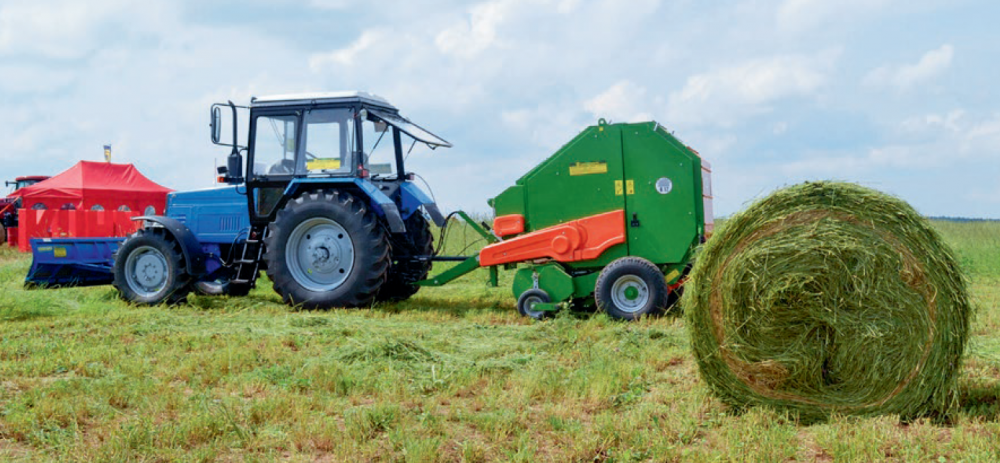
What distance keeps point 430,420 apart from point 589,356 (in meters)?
1.81

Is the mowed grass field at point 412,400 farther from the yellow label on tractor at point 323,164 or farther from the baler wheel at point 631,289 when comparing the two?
the yellow label on tractor at point 323,164

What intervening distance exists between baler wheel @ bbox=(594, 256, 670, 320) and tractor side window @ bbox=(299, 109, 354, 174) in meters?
3.06

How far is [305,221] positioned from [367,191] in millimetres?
729

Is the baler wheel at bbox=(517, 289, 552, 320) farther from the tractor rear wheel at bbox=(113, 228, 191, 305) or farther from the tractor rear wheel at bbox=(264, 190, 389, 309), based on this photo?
the tractor rear wheel at bbox=(113, 228, 191, 305)

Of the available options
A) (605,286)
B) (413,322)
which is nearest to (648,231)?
(605,286)

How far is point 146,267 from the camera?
9367 mm

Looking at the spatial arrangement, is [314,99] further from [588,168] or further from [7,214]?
[7,214]

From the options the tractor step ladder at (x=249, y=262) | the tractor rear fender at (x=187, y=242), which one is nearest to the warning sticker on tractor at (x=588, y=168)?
the tractor step ladder at (x=249, y=262)

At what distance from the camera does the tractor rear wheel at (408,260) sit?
920cm

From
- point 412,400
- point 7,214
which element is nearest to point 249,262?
point 412,400

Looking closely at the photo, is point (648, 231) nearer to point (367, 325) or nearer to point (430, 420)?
point (367, 325)

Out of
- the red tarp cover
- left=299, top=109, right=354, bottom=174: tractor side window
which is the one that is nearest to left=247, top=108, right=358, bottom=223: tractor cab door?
left=299, top=109, right=354, bottom=174: tractor side window

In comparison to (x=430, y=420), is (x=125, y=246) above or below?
above

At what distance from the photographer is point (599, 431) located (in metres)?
3.87
